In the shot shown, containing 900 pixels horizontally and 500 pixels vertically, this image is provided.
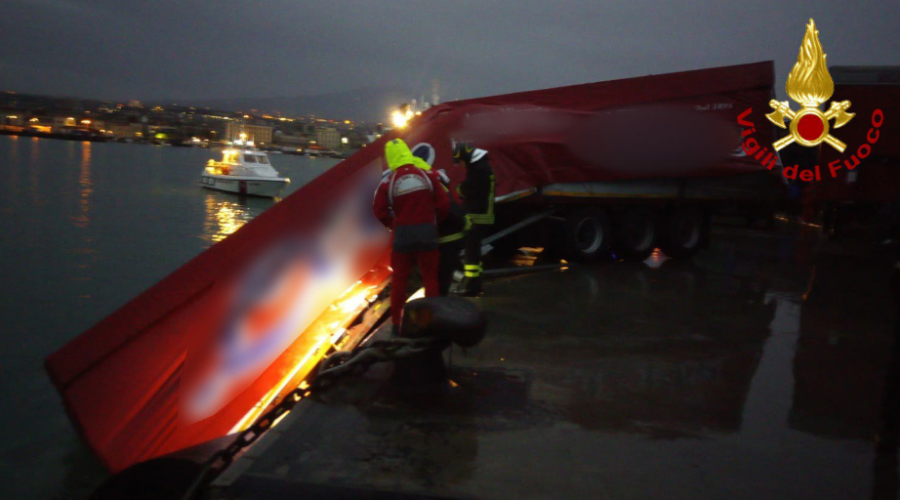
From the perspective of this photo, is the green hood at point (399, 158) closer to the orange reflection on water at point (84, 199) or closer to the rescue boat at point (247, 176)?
the orange reflection on water at point (84, 199)

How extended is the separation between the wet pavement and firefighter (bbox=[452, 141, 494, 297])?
463 millimetres

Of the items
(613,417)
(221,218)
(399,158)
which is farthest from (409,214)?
(221,218)

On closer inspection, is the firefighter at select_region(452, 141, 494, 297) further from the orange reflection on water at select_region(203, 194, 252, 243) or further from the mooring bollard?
the orange reflection on water at select_region(203, 194, 252, 243)

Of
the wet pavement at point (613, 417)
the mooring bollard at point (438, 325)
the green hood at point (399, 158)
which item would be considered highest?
the green hood at point (399, 158)

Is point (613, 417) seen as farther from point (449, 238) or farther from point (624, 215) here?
point (624, 215)

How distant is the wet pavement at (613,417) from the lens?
4.05 metres

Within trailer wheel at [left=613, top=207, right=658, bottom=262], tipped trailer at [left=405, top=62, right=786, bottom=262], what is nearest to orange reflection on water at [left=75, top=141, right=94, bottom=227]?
tipped trailer at [left=405, top=62, right=786, bottom=262]

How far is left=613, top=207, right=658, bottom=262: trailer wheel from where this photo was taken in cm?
1270

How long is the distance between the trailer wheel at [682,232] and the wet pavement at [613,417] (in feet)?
14.7

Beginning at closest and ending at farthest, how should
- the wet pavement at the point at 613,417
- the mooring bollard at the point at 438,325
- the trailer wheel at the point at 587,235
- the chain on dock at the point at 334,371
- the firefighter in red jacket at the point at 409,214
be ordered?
the wet pavement at the point at 613,417, the chain on dock at the point at 334,371, the mooring bollard at the point at 438,325, the firefighter in red jacket at the point at 409,214, the trailer wheel at the point at 587,235

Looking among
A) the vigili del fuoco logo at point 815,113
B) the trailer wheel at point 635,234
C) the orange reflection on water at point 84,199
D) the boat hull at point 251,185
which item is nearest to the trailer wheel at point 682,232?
the trailer wheel at point 635,234

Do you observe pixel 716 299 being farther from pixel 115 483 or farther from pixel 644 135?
pixel 115 483

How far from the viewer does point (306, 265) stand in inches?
306

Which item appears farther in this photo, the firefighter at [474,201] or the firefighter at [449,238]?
the firefighter at [474,201]
